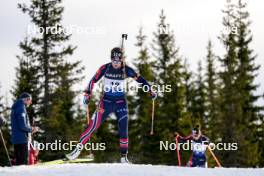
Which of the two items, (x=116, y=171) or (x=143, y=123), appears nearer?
(x=116, y=171)

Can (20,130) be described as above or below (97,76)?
below

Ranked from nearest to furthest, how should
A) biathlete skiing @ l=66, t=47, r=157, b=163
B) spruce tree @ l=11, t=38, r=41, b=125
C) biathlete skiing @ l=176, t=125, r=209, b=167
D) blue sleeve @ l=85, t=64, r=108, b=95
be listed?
biathlete skiing @ l=66, t=47, r=157, b=163 < blue sleeve @ l=85, t=64, r=108, b=95 < biathlete skiing @ l=176, t=125, r=209, b=167 < spruce tree @ l=11, t=38, r=41, b=125

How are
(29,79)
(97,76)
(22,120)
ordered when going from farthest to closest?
1. (29,79)
2. (97,76)
3. (22,120)

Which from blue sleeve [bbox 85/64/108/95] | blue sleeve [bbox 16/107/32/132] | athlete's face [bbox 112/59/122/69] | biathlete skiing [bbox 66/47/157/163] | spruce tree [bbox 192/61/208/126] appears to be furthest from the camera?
spruce tree [bbox 192/61/208/126]

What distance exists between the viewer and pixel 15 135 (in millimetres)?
Answer: 13531

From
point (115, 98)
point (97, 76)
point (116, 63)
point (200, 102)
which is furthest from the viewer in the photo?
point (200, 102)

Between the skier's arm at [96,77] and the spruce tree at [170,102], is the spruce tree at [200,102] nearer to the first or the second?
the spruce tree at [170,102]

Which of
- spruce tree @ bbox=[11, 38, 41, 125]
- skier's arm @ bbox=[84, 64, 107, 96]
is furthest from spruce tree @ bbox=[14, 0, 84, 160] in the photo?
skier's arm @ bbox=[84, 64, 107, 96]

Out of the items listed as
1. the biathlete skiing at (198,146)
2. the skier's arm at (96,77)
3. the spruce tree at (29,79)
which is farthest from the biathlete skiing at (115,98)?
the spruce tree at (29,79)

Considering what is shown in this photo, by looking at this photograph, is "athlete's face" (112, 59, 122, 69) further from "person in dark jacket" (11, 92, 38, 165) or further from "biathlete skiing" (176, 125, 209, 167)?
"biathlete skiing" (176, 125, 209, 167)

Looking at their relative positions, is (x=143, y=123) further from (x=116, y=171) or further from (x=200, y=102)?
(x=116, y=171)

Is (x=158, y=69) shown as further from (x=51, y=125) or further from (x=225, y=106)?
(x=51, y=125)

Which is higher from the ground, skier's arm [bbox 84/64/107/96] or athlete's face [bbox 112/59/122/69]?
athlete's face [bbox 112/59/122/69]

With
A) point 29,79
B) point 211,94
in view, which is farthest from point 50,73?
point 211,94
